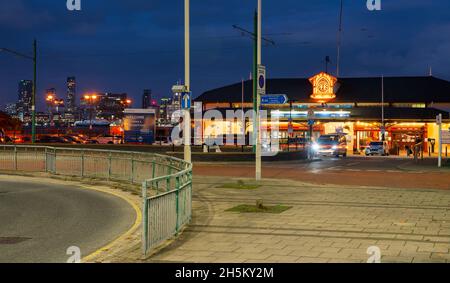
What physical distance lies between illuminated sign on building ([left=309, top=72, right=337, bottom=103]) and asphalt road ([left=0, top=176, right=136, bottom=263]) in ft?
173

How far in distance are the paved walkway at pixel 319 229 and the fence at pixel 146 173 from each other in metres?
0.41

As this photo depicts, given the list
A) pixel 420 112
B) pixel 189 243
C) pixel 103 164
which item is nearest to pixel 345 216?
pixel 189 243

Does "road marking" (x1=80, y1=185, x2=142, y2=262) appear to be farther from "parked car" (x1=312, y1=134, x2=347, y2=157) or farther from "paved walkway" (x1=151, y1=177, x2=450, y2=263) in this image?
"parked car" (x1=312, y1=134, x2=347, y2=157)

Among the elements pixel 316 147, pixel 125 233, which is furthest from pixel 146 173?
pixel 316 147

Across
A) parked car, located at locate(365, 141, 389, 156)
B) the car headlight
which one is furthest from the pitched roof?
the car headlight

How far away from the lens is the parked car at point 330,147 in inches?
1982

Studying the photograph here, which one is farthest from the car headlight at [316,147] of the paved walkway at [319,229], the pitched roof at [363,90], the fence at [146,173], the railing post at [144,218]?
the railing post at [144,218]

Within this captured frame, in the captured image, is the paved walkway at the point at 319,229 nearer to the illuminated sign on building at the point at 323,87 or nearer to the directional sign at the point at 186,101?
the directional sign at the point at 186,101

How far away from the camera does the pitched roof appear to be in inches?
2741

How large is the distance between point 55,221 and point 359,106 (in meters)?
60.6

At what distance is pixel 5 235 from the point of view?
11.9 m

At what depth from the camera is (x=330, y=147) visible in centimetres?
5034

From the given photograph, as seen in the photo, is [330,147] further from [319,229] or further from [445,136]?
[319,229]
